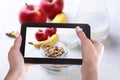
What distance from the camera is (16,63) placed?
831 millimetres

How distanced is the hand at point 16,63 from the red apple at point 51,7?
22 cm

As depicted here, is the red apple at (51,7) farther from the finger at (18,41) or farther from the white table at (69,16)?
the finger at (18,41)

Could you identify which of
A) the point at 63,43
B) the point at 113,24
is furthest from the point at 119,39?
the point at 63,43

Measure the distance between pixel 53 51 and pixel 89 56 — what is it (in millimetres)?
110

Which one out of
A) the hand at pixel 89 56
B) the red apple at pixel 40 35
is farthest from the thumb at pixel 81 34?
the red apple at pixel 40 35

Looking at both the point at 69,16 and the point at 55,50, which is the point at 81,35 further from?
the point at 69,16

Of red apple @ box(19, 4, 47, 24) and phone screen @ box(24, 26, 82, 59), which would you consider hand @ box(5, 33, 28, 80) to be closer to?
phone screen @ box(24, 26, 82, 59)

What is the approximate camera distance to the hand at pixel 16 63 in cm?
81

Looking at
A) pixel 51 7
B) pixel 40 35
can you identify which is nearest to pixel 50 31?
pixel 40 35

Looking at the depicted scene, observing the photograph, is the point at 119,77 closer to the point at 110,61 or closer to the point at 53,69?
the point at 110,61

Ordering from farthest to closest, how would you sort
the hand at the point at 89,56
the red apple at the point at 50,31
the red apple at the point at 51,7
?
the red apple at the point at 51,7 < the red apple at the point at 50,31 < the hand at the point at 89,56

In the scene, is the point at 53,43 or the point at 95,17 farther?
the point at 95,17

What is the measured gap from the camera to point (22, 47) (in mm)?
899

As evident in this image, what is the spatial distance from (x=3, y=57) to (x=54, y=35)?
173 mm
